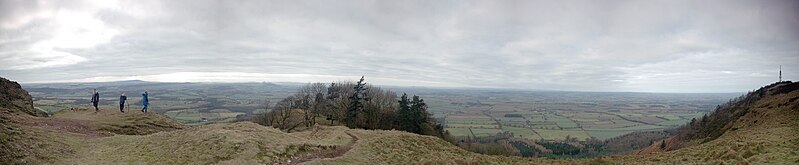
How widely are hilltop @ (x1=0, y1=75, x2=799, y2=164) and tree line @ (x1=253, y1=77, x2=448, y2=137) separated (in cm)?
2058

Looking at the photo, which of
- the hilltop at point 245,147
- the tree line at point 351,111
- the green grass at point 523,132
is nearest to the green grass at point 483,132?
the green grass at point 523,132

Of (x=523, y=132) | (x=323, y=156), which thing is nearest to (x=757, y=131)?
(x=323, y=156)

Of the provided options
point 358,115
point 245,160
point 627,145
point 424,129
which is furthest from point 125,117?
point 627,145

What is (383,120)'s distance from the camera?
56.8 metres

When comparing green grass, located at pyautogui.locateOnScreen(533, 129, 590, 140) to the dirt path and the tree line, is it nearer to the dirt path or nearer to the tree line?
the tree line

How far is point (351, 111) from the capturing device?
174 ft

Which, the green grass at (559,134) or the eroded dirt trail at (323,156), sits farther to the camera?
the green grass at (559,134)

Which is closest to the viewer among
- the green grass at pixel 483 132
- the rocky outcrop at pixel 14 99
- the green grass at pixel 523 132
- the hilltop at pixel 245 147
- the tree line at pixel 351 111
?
the hilltop at pixel 245 147

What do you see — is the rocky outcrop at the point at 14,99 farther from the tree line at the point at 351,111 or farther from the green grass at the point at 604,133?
the green grass at the point at 604,133

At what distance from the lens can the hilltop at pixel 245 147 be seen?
1895 cm

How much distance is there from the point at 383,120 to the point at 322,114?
460 inches

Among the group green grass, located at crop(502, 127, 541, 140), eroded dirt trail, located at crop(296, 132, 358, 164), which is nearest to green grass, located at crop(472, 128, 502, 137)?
green grass, located at crop(502, 127, 541, 140)

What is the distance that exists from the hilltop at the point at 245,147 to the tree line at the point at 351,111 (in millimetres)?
20582

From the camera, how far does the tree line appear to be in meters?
53.2
